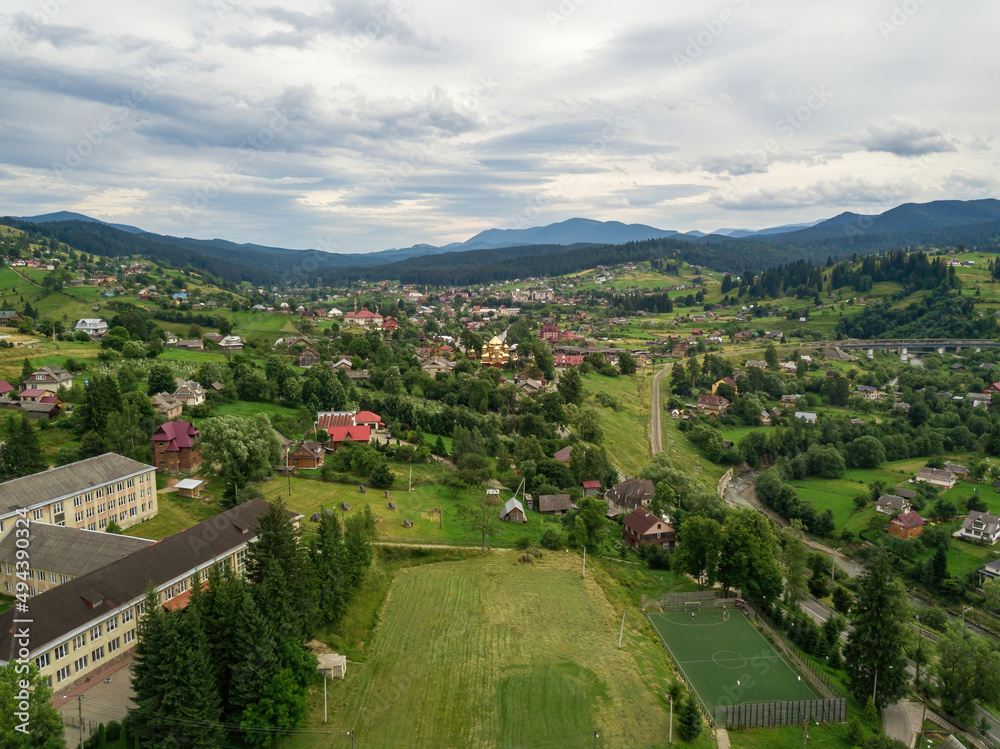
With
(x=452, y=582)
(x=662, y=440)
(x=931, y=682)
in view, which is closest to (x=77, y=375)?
(x=452, y=582)

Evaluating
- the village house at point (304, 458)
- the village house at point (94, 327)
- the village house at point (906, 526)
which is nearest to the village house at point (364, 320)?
the village house at point (94, 327)

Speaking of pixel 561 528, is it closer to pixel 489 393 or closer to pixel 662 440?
pixel 489 393

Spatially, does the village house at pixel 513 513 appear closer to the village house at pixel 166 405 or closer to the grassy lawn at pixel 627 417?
the grassy lawn at pixel 627 417

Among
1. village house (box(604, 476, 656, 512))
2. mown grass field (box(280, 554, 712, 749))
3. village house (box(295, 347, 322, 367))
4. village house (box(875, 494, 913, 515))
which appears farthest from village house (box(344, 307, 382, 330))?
mown grass field (box(280, 554, 712, 749))

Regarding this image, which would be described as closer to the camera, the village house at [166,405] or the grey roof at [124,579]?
the grey roof at [124,579]

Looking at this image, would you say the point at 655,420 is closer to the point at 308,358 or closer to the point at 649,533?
the point at 649,533
